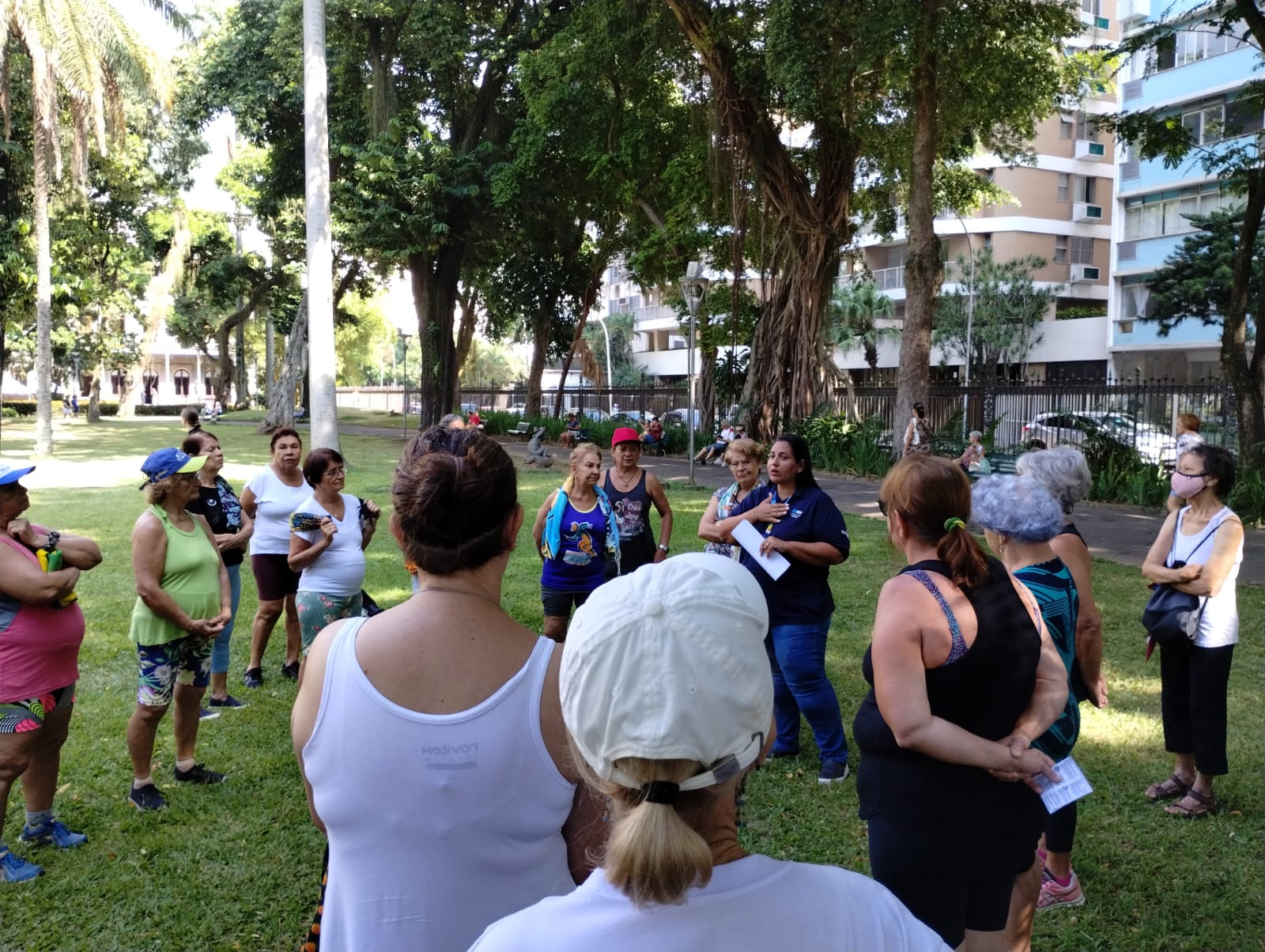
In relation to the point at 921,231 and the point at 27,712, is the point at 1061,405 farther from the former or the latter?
the point at 27,712

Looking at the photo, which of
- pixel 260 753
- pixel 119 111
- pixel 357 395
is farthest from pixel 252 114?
pixel 357 395

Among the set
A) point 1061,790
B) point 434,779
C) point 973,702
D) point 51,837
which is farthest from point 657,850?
point 51,837

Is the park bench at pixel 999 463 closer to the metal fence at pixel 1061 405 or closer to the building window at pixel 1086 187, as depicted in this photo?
the metal fence at pixel 1061 405

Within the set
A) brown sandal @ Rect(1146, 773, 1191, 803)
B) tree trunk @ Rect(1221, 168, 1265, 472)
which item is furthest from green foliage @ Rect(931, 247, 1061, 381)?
brown sandal @ Rect(1146, 773, 1191, 803)

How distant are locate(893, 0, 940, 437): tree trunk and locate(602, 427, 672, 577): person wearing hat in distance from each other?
35.2ft

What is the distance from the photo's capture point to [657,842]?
3.83 ft

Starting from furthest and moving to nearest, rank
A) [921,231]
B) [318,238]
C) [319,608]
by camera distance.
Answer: [921,231] → [318,238] → [319,608]

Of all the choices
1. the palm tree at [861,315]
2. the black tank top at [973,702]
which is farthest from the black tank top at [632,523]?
the palm tree at [861,315]

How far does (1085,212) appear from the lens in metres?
48.8

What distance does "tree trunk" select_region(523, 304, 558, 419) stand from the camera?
105 feet

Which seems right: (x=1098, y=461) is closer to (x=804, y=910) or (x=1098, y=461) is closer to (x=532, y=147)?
(x=532, y=147)

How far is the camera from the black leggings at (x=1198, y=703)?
436 centimetres

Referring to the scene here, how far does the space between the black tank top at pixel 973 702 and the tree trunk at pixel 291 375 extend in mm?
30902

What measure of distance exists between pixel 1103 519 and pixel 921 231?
18.6ft
